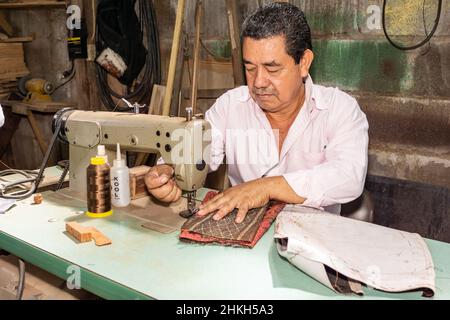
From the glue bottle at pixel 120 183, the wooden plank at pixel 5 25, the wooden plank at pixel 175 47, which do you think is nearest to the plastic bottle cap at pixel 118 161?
the glue bottle at pixel 120 183

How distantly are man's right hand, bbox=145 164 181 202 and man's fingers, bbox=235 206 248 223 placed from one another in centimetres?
27

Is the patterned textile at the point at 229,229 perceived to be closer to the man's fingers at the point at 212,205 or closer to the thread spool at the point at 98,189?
the man's fingers at the point at 212,205

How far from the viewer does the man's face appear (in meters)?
1.59

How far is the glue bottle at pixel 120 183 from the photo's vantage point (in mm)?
1451

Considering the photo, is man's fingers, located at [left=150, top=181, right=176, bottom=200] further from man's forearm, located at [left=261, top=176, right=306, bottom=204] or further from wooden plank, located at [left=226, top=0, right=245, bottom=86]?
wooden plank, located at [left=226, top=0, right=245, bottom=86]

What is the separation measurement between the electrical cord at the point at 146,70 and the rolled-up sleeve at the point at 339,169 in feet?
6.83

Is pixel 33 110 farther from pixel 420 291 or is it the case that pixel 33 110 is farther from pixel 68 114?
pixel 420 291

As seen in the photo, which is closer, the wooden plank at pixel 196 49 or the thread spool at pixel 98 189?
the thread spool at pixel 98 189

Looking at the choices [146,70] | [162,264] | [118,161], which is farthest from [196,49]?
[162,264]

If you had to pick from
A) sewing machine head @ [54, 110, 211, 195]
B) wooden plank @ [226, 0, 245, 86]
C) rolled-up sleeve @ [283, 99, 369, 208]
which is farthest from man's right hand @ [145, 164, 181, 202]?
wooden plank @ [226, 0, 245, 86]

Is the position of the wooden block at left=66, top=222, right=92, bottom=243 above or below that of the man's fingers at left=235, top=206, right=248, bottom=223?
below

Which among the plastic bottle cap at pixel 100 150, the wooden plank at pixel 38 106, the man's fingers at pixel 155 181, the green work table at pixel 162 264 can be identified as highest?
the plastic bottle cap at pixel 100 150

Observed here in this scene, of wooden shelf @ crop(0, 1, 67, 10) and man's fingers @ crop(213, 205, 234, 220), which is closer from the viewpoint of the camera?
man's fingers @ crop(213, 205, 234, 220)

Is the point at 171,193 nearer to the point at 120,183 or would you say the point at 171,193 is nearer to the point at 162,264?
the point at 120,183
